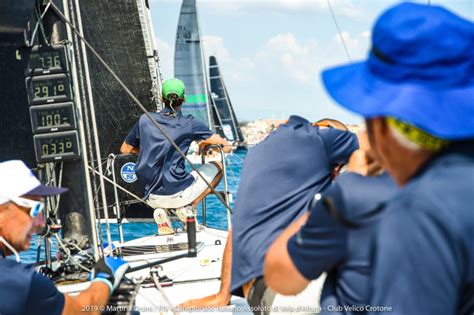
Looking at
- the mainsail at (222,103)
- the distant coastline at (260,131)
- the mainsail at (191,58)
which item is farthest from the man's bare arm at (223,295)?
the mainsail at (222,103)

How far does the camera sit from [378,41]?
130 cm

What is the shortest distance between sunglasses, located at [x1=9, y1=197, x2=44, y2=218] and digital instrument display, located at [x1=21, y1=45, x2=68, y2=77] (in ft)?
7.59

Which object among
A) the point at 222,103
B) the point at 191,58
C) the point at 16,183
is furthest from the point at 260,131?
the point at 16,183

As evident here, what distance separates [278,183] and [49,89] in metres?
2.39

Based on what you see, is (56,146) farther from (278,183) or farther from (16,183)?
(278,183)

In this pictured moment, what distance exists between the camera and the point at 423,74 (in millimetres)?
1234

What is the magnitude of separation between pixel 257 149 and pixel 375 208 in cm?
139

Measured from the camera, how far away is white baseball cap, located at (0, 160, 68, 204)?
2471 millimetres

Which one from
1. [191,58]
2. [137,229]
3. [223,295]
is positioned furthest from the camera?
[191,58]

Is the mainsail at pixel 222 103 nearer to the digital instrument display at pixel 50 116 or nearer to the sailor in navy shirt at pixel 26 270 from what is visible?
the digital instrument display at pixel 50 116

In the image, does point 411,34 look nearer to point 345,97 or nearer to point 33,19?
point 345,97

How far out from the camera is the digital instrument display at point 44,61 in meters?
4.62

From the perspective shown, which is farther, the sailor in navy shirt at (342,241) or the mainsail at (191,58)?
the mainsail at (191,58)

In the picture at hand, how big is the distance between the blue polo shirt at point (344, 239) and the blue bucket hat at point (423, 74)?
352 millimetres
